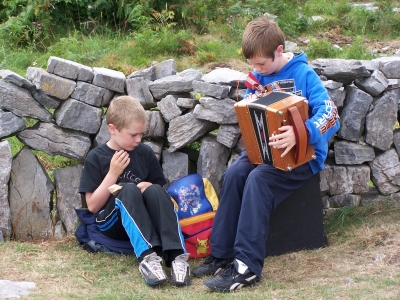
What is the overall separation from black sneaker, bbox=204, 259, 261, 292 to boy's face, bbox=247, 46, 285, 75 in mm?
1260

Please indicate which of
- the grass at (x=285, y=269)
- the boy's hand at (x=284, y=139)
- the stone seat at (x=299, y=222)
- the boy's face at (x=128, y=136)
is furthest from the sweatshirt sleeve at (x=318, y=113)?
the boy's face at (x=128, y=136)

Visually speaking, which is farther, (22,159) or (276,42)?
(22,159)

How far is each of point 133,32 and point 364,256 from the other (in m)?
5.27

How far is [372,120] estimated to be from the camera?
4.83 m

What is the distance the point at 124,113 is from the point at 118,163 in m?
0.33

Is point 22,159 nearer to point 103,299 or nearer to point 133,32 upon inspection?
point 103,299

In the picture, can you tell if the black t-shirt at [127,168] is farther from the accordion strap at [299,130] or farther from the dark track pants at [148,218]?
the accordion strap at [299,130]

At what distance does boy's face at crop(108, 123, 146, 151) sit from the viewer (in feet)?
14.3

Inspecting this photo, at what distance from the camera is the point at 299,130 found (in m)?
3.96

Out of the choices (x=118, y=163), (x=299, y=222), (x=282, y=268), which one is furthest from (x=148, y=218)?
(x=299, y=222)

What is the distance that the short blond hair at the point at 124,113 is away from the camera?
434 centimetres

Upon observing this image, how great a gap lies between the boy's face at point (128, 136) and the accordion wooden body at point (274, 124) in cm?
68

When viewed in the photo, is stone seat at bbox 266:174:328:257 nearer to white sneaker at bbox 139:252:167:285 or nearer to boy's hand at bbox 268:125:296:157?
boy's hand at bbox 268:125:296:157

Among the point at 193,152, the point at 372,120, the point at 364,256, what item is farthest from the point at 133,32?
the point at 364,256
